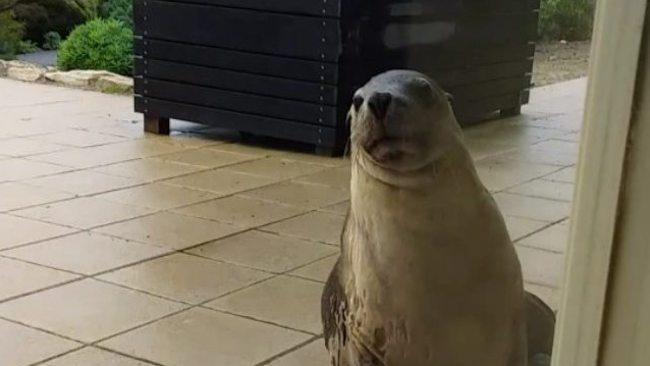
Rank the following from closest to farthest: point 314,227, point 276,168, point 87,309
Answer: point 87,309, point 314,227, point 276,168

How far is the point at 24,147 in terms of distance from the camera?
5480mm

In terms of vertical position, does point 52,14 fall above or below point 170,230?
above

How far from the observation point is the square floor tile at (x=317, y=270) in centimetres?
343

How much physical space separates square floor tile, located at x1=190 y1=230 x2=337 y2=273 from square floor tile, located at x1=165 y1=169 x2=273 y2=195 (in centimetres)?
77

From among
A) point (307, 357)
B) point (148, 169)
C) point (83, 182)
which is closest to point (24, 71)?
point (148, 169)

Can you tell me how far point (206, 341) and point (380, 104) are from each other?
1.74m

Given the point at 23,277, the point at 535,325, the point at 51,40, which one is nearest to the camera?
the point at 535,325

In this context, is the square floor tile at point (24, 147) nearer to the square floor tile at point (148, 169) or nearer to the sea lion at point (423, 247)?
the square floor tile at point (148, 169)

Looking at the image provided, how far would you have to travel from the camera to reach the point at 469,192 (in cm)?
142

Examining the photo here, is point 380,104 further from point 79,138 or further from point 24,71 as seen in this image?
point 24,71

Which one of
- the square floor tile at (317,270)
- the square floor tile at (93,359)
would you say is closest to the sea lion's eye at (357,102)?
the square floor tile at (93,359)

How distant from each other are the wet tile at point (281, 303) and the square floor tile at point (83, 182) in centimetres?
150

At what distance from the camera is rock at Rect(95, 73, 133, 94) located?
7535mm

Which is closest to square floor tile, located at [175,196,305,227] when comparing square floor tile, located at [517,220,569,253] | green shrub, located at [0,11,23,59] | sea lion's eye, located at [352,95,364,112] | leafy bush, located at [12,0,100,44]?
square floor tile, located at [517,220,569,253]
